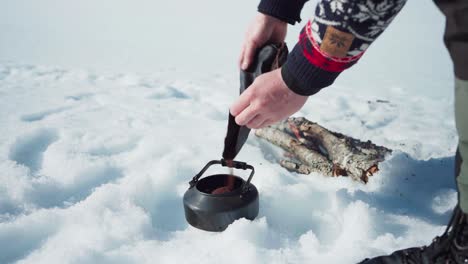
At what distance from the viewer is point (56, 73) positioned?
6.07m

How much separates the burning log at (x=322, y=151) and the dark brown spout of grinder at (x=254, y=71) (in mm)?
791

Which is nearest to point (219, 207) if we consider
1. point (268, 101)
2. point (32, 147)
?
point (268, 101)

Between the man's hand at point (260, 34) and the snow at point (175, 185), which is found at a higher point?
the man's hand at point (260, 34)

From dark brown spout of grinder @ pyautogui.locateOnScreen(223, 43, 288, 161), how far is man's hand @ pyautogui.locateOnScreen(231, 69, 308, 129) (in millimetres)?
358

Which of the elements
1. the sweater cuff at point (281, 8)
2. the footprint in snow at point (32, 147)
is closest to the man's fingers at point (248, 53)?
the sweater cuff at point (281, 8)

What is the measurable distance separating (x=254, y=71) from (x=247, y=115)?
489 mm

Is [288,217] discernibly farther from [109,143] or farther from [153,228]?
[109,143]

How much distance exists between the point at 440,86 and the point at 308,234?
20.2 ft

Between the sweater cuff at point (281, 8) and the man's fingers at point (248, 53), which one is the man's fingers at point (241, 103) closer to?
the man's fingers at point (248, 53)

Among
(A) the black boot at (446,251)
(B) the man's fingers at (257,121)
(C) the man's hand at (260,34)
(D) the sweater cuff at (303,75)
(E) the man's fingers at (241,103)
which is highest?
(D) the sweater cuff at (303,75)

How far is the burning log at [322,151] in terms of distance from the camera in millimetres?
2275

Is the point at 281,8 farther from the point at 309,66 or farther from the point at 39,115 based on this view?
the point at 39,115

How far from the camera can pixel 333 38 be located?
1.08 meters

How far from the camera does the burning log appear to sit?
228 centimetres
